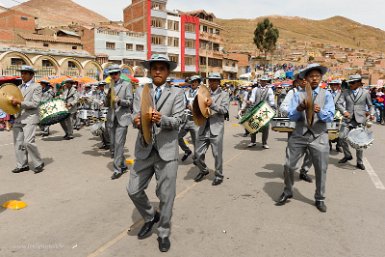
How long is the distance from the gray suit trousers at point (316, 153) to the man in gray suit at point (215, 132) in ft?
4.66

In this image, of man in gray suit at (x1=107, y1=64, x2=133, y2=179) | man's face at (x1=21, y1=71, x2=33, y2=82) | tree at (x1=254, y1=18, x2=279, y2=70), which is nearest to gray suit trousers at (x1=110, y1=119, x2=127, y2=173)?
man in gray suit at (x1=107, y1=64, x2=133, y2=179)

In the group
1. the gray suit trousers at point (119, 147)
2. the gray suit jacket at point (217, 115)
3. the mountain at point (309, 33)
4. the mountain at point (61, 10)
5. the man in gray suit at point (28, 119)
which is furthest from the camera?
the mountain at point (309, 33)

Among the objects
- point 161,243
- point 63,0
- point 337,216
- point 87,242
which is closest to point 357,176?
point 337,216

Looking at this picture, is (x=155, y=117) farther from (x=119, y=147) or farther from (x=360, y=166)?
(x=360, y=166)

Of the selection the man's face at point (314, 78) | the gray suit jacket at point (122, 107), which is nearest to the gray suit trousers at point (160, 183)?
the man's face at point (314, 78)

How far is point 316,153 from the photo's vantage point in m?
4.45

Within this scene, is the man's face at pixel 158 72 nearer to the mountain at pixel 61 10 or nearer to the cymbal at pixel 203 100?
the cymbal at pixel 203 100

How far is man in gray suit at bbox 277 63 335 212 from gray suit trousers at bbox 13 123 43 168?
4.97 m

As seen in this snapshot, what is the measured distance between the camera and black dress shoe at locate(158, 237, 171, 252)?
336 centimetres

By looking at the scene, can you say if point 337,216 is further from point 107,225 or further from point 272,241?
point 107,225

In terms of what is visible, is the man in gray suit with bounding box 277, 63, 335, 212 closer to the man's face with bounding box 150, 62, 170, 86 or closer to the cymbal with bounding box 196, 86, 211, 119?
the cymbal with bounding box 196, 86, 211, 119

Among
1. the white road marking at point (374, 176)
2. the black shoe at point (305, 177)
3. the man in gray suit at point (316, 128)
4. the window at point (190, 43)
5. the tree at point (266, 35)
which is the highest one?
the tree at point (266, 35)

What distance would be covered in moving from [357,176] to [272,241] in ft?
12.3

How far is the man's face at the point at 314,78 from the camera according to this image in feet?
14.4
